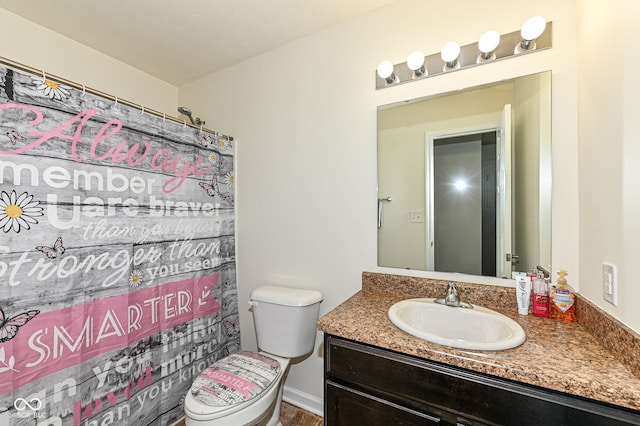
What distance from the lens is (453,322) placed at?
1.18 m

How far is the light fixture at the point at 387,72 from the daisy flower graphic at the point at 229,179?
3.97 ft

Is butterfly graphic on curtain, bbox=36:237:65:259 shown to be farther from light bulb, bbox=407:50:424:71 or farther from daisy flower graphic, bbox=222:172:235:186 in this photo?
light bulb, bbox=407:50:424:71

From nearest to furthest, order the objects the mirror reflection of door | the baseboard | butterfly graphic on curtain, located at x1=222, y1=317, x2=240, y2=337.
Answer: the mirror reflection of door, the baseboard, butterfly graphic on curtain, located at x1=222, y1=317, x2=240, y2=337

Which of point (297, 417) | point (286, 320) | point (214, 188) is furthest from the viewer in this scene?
point (214, 188)

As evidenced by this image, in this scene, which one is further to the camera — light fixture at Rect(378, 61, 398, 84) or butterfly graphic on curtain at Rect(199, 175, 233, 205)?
butterfly graphic on curtain at Rect(199, 175, 233, 205)

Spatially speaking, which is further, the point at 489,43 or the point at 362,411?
the point at 489,43

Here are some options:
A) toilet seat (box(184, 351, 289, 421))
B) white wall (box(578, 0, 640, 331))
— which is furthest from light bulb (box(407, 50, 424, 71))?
toilet seat (box(184, 351, 289, 421))

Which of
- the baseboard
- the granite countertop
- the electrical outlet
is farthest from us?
the baseboard

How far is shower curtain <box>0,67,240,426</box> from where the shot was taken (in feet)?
3.53

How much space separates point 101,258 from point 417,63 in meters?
1.80

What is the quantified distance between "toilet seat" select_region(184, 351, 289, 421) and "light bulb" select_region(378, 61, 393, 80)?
165 cm

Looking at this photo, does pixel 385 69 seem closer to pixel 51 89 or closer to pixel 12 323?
pixel 51 89

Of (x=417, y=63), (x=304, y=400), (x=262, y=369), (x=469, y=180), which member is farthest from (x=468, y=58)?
(x=304, y=400)

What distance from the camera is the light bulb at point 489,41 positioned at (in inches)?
46.9
